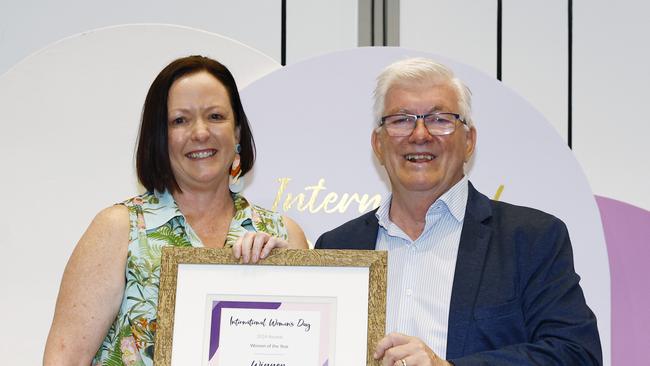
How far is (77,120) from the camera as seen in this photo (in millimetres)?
A: 3078

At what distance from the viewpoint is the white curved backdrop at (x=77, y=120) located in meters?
3.04

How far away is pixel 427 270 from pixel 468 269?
115mm

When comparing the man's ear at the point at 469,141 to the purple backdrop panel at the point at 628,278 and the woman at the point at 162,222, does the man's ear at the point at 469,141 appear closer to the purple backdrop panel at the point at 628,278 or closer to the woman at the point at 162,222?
the woman at the point at 162,222

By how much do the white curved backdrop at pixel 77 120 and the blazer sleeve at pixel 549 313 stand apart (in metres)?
1.44

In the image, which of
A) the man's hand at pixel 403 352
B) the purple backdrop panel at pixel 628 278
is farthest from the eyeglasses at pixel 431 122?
the purple backdrop panel at pixel 628 278

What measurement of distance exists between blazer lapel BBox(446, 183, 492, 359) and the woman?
43 cm

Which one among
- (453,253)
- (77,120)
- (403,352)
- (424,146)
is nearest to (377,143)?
(424,146)

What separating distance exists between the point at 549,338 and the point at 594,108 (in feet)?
5.79

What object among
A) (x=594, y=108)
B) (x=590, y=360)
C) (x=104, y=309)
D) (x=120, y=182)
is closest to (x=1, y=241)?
→ (x=120, y=182)

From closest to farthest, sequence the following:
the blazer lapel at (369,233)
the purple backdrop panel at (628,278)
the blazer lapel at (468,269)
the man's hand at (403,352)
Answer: the man's hand at (403,352)
the blazer lapel at (468,269)
the blazer lapel at (369,233)
the purple backdrop panel at (628,278)

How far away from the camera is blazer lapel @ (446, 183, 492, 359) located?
1.91 metres

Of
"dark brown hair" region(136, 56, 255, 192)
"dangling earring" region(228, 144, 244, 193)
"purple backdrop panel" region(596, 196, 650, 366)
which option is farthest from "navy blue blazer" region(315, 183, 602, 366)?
"purple backdrop panel" region(596, 196, 650, 366)

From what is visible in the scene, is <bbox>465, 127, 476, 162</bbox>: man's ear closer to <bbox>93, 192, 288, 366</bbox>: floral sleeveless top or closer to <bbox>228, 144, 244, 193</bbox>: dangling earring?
<bbox>228, 144, 244, 193</bbox>: dangling earring

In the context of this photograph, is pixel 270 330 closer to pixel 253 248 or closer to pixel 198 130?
pixel 253 248
